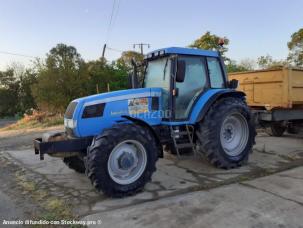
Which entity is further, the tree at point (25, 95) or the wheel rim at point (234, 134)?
the tree at point (25, 95)

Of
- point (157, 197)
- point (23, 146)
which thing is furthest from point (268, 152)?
point (23, 146)

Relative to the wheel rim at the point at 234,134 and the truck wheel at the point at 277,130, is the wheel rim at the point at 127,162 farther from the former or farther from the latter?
the truck wheel at the point at 277,130

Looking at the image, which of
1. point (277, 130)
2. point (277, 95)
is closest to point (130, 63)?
point (277, 95)

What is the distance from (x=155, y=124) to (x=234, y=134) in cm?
185

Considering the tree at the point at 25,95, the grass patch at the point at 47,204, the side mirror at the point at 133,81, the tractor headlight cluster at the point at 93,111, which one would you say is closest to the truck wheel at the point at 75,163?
the grass patch at the point at 47,204

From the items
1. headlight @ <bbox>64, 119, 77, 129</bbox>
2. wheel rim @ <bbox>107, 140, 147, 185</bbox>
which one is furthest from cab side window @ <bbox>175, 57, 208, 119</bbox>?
headlight @ <bbox>64, 119, 77, 129</bbox>

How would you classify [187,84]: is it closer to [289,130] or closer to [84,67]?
[289,130]

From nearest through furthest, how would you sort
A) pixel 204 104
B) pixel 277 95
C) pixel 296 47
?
1. pixel 204 104
2. pixel 277 95
3. pixel 296 47

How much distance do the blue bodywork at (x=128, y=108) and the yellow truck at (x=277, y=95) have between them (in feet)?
7.05

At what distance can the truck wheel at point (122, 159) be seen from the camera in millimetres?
4812

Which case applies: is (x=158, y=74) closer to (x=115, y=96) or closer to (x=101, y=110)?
(x=115, y=96)

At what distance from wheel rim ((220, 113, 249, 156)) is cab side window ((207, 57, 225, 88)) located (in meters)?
0.67

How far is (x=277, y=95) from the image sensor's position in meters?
7.80

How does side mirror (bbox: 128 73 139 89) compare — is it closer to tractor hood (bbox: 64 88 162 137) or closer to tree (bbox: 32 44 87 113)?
tractor hood (bbox: 64 88 162 137)
